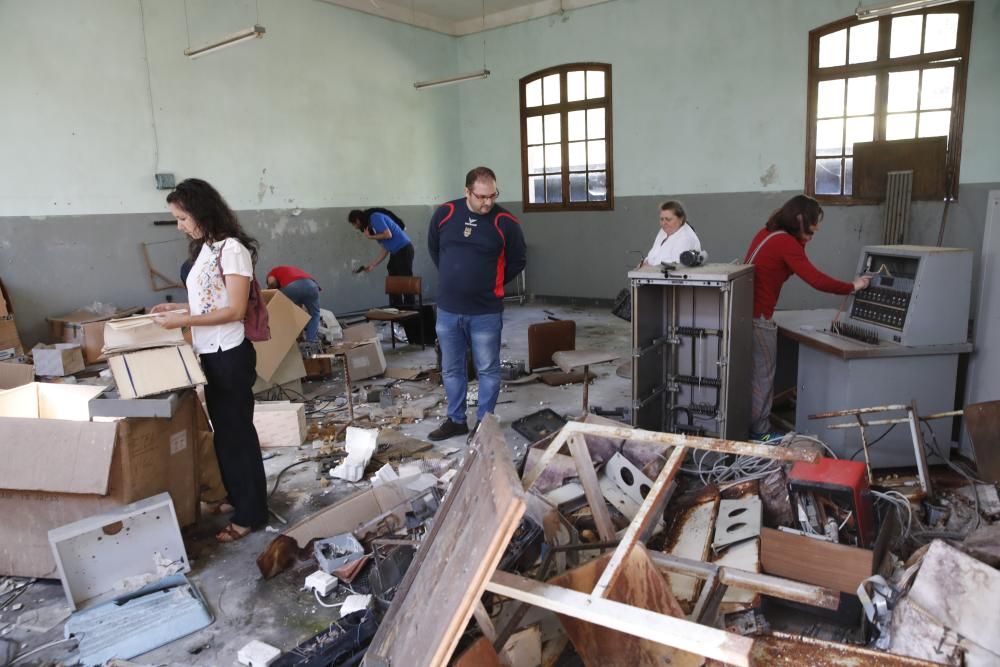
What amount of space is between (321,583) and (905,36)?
23.0ft

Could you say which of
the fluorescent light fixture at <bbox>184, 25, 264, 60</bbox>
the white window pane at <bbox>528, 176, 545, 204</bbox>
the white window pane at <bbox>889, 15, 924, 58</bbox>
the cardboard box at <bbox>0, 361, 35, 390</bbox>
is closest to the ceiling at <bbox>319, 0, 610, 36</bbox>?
the white window pane at <bbox>528, 176, 545, 204</bbox>

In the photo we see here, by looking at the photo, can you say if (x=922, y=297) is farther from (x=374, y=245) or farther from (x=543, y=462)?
(x=374, y=245)

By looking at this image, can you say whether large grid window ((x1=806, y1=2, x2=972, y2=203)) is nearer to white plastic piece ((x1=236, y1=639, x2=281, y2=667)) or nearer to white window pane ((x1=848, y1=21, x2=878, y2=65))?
white window pane ((x1=848, y1=21, x2=878, y2=65))

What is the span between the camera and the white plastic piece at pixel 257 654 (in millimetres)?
2123

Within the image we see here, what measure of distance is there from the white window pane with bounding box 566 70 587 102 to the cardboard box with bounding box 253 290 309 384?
514 cm

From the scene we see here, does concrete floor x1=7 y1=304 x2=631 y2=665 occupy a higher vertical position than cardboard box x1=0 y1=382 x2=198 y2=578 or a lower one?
lower

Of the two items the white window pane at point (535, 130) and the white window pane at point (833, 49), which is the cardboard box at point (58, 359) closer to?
the white window pane at point (535, 130)

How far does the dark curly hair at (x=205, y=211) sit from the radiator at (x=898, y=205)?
612 cm

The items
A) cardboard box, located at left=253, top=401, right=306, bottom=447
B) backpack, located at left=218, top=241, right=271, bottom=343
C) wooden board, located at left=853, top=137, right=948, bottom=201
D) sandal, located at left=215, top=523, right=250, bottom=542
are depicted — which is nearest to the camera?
backpack, located at left=218, top=241, right=271, bottom=343

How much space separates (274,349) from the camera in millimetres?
4875

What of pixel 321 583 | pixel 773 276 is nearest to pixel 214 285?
pixel 321 583

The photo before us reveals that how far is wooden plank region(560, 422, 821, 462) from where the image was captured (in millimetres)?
1880

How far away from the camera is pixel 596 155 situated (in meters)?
8.62

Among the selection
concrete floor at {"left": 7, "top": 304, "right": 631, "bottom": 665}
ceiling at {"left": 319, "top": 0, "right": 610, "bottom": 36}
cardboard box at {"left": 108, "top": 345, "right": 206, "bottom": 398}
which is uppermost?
ceiling at {"left": 319, "top": 0, "right": 610, "bottom": 36}
